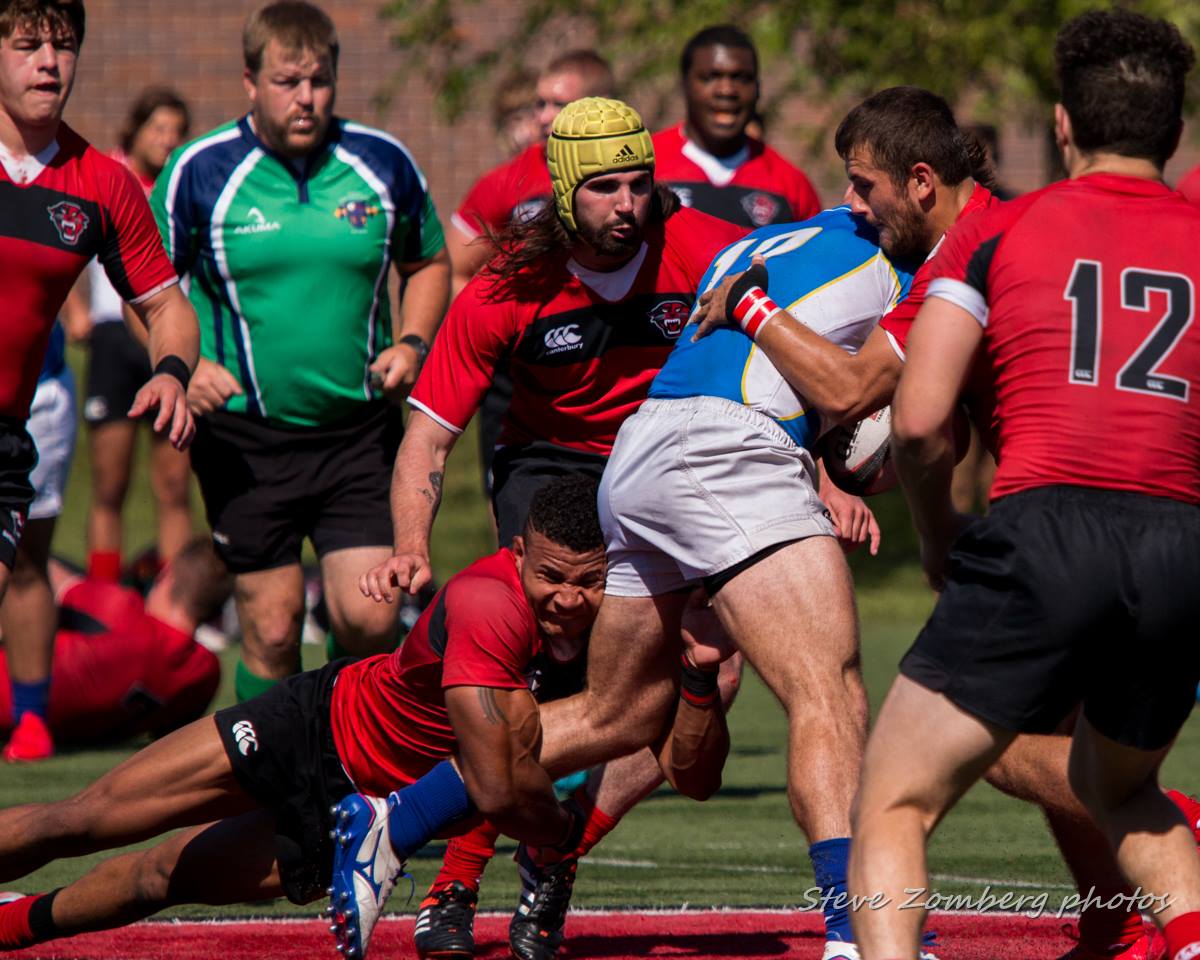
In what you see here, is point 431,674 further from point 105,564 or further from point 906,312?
point 105,564

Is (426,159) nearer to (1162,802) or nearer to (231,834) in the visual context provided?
(231,834)

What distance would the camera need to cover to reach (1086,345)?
389 cm

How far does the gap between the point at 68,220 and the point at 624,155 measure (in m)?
1.78

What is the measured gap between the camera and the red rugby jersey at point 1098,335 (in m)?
3.88

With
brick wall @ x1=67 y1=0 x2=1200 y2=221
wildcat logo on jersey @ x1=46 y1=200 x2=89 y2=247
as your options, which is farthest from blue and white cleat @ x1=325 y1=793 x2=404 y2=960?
brick wall @ x1=67 y1=0 x2=1200 y2=221

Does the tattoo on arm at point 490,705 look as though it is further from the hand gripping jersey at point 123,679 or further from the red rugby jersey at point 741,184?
the hand gripping jersey at point 123,679

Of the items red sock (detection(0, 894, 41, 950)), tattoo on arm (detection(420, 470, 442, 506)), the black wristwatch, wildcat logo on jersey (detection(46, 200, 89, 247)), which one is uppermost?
wildcat logo on jersey (detection(46, 200, 89, 247))

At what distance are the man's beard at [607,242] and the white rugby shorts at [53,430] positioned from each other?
404 cm

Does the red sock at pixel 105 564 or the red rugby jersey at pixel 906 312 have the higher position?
the red rugby jersey at pixel 906 312

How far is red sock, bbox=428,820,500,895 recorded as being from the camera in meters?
5.56

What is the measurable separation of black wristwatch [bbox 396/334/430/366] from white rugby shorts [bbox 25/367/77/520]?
90.3 inches

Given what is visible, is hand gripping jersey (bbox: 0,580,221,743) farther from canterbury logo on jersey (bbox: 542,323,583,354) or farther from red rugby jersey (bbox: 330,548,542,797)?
canterbury logo on jersey (bbox: 542,323,583,354)

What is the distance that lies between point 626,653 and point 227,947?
1427mm

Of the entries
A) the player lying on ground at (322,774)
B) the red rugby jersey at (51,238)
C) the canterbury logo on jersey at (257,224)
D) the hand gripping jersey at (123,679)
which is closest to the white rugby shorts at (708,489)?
the player lying on ground at (322,774)
